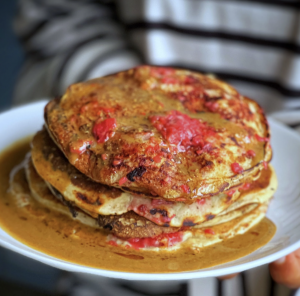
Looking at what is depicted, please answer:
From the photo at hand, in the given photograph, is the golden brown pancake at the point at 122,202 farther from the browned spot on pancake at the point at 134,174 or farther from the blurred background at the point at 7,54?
the blurred background at the point at 7,54

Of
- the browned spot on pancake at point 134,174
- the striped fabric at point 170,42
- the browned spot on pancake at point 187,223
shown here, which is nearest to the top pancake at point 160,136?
the browned spot on pancake at point 134,174

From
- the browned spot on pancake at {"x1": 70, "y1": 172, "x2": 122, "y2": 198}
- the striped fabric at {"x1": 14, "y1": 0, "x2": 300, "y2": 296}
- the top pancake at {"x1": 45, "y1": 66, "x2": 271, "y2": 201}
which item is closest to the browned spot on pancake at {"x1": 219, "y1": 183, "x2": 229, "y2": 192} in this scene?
the top pancake at {"x1": 45, "y1": 66, "x2": 271, "y2": 201}

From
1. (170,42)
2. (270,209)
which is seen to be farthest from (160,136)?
(170,42)

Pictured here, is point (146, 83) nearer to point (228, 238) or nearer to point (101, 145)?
point (101, 145)

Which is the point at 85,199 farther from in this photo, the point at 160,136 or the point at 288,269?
the point at 288,269

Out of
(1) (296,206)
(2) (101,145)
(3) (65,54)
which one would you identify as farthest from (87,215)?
(3) (65,54)
